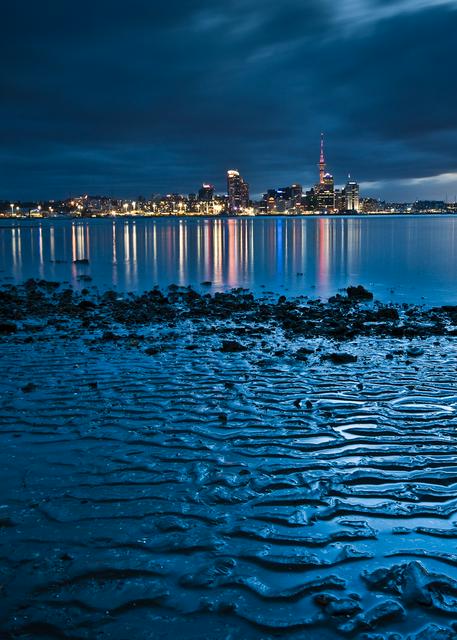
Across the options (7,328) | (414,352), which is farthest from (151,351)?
(414,352)

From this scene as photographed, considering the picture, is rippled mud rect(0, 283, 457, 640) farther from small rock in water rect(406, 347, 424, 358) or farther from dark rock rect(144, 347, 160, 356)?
dark rock rect(144, 347, 160, 356)

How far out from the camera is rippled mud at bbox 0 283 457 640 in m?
5.00

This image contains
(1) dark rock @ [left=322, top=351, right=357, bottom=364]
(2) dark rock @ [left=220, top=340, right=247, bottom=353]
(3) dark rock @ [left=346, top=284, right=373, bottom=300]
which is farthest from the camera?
(3) dark rock @ [left=346, top=284, right=373, bottom=300]

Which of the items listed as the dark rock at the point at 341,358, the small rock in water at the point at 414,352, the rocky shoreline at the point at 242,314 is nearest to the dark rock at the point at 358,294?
the rocky shoreline at the point at 242,314

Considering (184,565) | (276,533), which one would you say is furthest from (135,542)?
(276,533)

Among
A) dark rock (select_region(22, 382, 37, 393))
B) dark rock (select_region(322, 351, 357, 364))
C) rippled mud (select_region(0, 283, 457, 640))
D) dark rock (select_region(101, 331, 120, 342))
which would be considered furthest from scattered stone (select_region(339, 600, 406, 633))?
dark rock (select_region(101, 331, 120, 342))

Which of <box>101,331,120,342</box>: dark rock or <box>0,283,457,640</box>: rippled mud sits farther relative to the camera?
<box>101,331,120,342</box>: dark rock

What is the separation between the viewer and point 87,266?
161 ft

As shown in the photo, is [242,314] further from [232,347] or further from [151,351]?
[151,351]

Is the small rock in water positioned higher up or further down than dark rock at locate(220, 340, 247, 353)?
further down

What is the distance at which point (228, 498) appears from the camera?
22.7 ft

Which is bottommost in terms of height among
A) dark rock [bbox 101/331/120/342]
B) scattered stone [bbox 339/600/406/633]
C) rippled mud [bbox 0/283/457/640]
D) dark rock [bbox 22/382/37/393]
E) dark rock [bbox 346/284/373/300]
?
scattered stone [bbox 339/600/406/633]

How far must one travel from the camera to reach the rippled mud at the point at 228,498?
16.4 feet

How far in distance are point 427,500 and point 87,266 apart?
149ft
